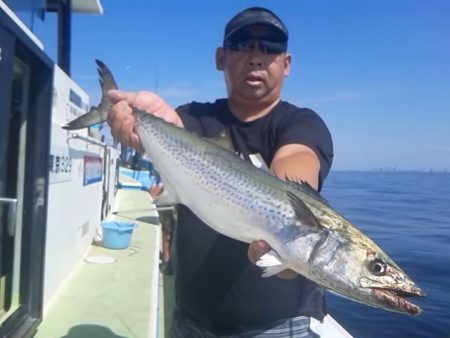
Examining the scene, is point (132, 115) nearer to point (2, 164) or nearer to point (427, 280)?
point (2, 164)

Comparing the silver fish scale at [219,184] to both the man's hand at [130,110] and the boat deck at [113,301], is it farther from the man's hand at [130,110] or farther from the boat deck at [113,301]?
the boat deck at [113,301]

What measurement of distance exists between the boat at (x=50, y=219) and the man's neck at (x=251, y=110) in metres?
0.85

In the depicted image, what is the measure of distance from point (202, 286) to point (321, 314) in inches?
29.2

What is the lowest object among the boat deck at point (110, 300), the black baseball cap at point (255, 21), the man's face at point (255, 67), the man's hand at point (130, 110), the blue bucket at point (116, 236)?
the boat deck at point (110, 300)

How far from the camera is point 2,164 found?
2273mm

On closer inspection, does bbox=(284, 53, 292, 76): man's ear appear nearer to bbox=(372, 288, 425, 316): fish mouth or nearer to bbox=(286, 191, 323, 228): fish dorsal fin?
bbox=(286, 191, 323, 228): fish dorsal fin

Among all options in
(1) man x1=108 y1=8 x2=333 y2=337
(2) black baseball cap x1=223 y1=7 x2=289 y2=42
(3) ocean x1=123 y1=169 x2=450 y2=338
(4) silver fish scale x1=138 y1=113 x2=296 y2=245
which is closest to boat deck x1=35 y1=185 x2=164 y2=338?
(1) man x1=108 y1=8 x2=333 y2=337

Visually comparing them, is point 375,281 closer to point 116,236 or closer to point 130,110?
point 130,110

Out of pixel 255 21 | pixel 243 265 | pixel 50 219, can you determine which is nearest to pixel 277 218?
pixel 243 265

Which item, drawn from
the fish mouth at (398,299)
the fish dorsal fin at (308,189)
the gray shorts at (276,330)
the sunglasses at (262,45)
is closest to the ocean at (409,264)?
the gray shorts at (276,330)

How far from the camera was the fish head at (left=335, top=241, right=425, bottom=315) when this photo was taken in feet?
6.25

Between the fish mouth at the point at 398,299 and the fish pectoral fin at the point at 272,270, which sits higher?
the fish pectoral fin at the point at 272,270

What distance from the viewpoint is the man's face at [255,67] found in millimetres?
2469

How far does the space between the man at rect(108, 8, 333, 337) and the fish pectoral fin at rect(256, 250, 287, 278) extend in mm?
384
